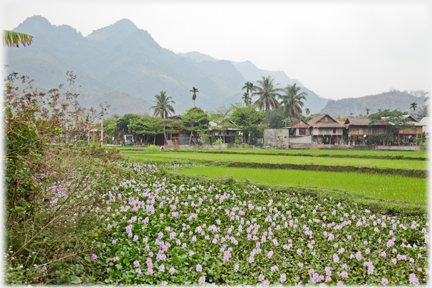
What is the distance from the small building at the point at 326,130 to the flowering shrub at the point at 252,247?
38.8 metres

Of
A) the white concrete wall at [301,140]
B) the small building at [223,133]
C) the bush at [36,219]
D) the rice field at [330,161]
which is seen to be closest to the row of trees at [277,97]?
the white concrete wall at [301,140]

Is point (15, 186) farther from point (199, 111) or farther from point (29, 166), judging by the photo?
point (199, 111)

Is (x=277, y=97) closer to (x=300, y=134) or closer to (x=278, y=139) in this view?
(x=300, y=134)

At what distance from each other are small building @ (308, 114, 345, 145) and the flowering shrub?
127 feet

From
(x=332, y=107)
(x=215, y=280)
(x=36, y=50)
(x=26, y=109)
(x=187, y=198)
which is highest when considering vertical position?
(x=36, y=50)

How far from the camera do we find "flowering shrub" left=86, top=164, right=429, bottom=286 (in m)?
3.34

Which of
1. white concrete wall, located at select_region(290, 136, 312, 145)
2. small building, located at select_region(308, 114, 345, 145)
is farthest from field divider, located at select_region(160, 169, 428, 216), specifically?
white concrete wall, located at select_region(290, 136, 312, 145)

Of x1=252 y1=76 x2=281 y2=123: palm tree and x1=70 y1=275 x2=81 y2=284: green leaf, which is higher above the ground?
x1=252 y1=76 x2=281 y2=123: palm tree

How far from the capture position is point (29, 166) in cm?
348

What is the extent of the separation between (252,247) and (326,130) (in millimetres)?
42277

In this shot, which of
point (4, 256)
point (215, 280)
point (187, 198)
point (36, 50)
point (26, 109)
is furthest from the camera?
point (36, 50)

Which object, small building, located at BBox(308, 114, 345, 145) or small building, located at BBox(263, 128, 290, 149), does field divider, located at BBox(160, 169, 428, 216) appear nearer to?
small building, located at BBox(263, 128, 290, 149)

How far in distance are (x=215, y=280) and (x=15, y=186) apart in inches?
111

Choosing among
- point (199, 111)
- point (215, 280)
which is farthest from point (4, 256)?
point (199, 111)
